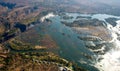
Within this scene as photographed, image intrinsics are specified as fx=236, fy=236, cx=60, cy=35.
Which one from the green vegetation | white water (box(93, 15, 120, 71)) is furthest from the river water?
the green vegetation

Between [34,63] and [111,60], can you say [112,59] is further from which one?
[34,63]

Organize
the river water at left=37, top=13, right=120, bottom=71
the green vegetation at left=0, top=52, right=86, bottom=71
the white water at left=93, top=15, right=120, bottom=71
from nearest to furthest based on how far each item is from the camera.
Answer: the green vegetation at left=0, top=52, right=86, bottom=71
the white water at left=93, top=15, right=120, bottom=71
the river water at left=37, top=13, right=120, bottom=71

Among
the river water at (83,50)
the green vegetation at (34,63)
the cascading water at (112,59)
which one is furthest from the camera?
the river water at (83,50)

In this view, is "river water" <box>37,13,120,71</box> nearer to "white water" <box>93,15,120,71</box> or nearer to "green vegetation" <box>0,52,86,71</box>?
"white water" <box>93,15,120,71</box>

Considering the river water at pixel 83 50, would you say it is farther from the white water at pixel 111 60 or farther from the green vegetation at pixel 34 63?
the green vegetation at pixel 34 63

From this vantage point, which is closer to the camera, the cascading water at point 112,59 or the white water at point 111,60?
the white water at point 111,60

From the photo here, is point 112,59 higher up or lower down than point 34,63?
lower down

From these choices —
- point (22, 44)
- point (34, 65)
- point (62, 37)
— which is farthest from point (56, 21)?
point (34, 65)

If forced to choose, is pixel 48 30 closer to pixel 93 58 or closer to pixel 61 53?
pixel 61 53

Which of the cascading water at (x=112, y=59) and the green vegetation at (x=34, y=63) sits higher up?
the green vegetation at (x=34, y=63)

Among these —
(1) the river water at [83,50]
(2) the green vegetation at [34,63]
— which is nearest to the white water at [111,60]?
(1) the river water at [83,50]

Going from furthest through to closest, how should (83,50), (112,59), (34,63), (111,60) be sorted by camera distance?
1. (83,50)
2. (112,59)
3. (111,60)
4. (34,63)

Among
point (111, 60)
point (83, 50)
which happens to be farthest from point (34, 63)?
point (111, 60)
